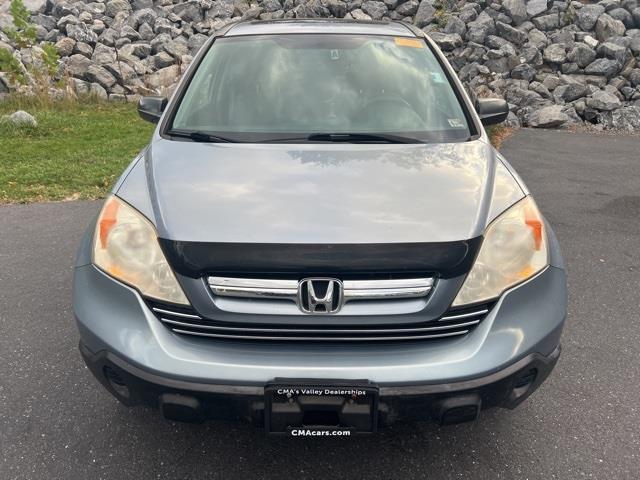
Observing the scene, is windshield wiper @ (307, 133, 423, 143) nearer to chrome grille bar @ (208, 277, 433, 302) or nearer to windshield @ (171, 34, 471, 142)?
windshield @ (171, 34, 471, 142)

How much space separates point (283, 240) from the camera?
6.23 ft

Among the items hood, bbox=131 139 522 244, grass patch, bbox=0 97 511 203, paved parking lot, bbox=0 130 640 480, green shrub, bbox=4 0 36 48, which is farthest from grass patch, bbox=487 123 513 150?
green shrub, bbox=4 0 36 48

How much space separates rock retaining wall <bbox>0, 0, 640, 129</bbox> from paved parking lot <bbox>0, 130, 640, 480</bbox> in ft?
25.2

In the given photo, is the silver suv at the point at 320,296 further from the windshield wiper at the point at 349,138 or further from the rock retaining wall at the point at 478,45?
the rock retaining wall at the point at 478,45

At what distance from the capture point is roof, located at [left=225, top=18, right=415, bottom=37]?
342 cm

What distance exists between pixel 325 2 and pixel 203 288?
42.0 ft

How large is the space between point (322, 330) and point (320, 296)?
4.3 inches

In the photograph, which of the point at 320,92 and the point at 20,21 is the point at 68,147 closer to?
the point at 20,21

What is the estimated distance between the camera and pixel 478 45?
38.8ft

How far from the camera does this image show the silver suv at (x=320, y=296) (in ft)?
6.06

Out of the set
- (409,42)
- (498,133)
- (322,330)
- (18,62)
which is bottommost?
(498,133)

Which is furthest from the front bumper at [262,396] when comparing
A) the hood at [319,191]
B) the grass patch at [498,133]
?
the grass patch at [498,133]

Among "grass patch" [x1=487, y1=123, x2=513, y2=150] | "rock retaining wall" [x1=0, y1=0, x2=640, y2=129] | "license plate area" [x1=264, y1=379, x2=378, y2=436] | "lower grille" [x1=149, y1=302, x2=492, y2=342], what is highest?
"lower grille" [x1=149, y1=302, x2=492, y2=342]

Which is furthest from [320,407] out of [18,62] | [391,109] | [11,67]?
[18,62]
